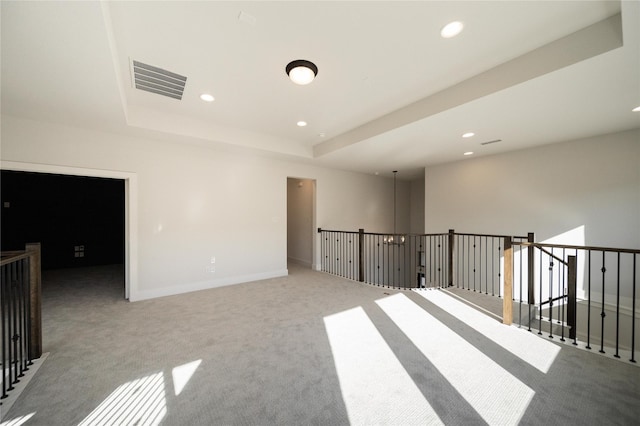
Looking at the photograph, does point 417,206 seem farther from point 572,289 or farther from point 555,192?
point 572,289

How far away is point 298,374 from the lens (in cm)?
207

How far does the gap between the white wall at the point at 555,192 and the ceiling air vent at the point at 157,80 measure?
20.2 feet

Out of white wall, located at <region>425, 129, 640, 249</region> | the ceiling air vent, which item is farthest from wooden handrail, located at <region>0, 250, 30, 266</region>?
white wall, located at <region>425, 129, 640, 249</region>

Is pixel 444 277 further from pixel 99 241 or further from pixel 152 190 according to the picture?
pixel 99 241

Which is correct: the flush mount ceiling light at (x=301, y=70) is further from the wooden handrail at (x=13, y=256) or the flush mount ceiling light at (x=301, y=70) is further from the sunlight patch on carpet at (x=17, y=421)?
the sunlight patch on carpet at (x=17, y=421)

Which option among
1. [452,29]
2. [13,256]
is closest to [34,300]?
[13,256]

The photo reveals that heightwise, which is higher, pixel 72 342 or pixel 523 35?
pixel 523 35

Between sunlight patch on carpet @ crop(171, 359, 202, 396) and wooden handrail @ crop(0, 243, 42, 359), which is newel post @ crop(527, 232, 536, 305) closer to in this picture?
sunlight patch on carpet @ crop(171, 359, 202, 396)

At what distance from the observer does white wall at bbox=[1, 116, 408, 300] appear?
350 centimetres

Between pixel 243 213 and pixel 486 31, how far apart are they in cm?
466

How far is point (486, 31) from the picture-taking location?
2.10 m

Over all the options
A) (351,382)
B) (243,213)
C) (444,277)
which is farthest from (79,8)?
(444,277)

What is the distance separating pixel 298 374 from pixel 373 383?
638mm

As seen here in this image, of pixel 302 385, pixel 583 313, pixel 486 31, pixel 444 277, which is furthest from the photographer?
pixel 444 277
